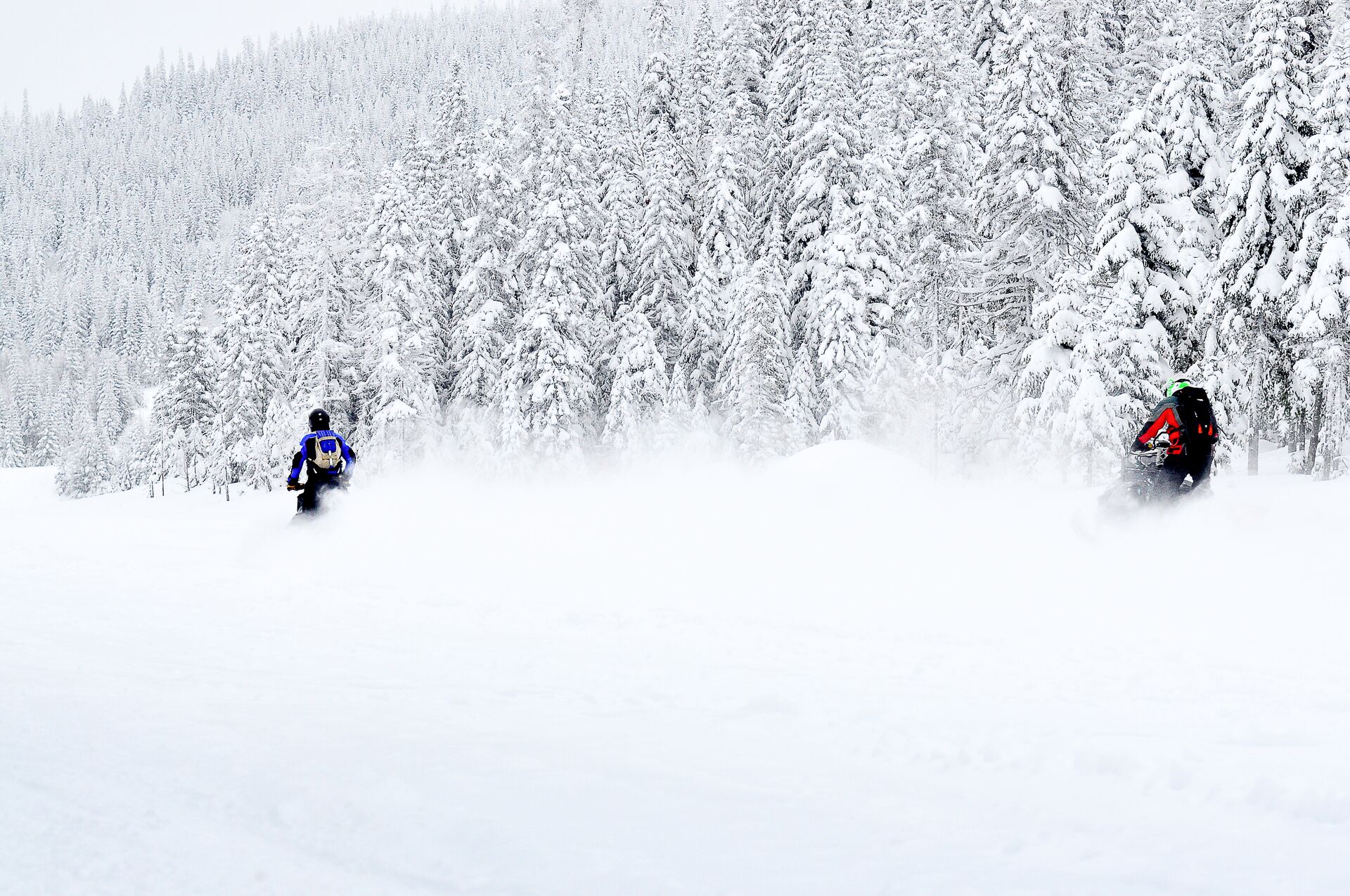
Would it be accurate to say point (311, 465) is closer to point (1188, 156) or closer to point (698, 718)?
point (698, 718)

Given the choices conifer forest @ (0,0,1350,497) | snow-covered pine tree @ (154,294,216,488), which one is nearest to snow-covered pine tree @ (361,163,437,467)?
conifer forest @ (0,0,1350,497)

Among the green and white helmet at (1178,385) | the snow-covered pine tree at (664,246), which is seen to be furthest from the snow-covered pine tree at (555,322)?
the green and white helmet at (1178,385)

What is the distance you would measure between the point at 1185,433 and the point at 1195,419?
172 mm

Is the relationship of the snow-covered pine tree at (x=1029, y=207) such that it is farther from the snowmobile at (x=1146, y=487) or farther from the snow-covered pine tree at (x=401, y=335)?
the snow-covered pine tree at (x=401, y=335)

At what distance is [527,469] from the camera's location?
29500mm

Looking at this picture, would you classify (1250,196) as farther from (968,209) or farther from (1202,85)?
(968,209)

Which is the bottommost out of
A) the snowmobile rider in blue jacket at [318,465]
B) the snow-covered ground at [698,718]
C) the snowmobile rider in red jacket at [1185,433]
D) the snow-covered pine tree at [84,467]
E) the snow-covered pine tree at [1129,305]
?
the snow-covered pine tree at [84,467]

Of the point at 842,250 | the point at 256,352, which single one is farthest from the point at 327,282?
the point at 842,250

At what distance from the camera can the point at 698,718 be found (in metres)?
4.91

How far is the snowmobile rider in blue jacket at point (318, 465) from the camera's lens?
1176cm

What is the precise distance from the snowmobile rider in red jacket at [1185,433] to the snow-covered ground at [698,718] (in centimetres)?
48

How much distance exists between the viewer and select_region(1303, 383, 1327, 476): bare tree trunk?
24.2 meters

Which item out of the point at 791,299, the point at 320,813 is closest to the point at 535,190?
the point at 791,299

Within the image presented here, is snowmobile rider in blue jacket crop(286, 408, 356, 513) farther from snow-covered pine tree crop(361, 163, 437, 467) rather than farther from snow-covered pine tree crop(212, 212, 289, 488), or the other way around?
snow-covered pine tree crop(212, 212, 289, 488)
